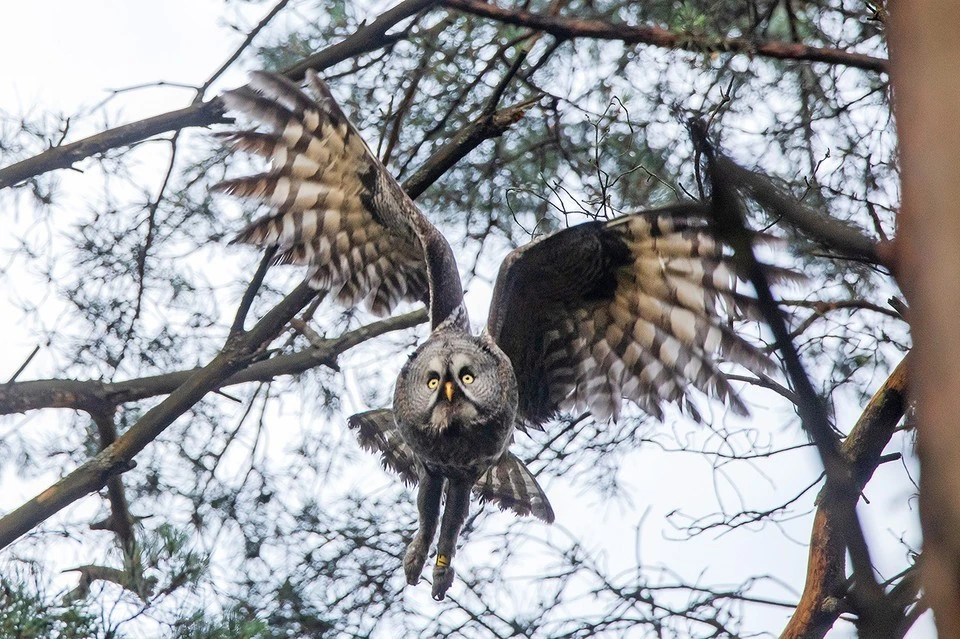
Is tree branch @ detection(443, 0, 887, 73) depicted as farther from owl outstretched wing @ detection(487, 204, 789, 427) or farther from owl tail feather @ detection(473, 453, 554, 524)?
owl tail feather @ detection(473, 453, 554, 524)

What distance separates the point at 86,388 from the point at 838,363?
220cm

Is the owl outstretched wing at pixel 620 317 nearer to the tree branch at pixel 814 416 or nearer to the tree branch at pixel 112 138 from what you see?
the tree branch at pixel 112 138

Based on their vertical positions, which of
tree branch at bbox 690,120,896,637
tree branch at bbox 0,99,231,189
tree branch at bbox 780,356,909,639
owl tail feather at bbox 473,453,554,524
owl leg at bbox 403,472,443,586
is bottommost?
tree branch at bbox 690,120,896,637

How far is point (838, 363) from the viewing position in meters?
2.89

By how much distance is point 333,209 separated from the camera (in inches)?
122

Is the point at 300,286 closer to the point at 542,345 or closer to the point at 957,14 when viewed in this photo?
the point at 542,345

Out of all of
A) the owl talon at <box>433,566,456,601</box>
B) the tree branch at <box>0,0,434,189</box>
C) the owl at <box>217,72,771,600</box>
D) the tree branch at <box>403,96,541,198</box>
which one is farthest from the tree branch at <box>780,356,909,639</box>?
the tree branch at <box>0,0,434,189</box>

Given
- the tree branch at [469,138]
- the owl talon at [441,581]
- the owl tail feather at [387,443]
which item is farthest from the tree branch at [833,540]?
the owl tail feather at [387,443]

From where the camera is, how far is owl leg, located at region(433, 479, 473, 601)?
263 centimetres

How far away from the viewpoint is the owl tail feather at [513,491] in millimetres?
3012

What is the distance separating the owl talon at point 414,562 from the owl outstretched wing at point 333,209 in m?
0.67

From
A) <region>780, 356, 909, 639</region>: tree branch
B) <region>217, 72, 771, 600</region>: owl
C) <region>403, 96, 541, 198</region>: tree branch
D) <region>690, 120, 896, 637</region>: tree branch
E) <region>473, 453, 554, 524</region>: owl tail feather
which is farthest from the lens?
<region>473, 453, 554, 524</region>: owl tail feather

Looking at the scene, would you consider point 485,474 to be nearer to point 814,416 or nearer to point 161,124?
point 161,124

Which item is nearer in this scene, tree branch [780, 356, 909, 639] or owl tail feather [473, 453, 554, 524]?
tree branch [780, 356, 909, 639]
